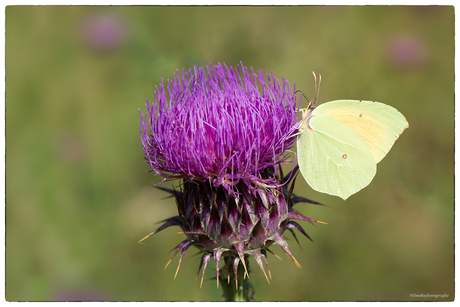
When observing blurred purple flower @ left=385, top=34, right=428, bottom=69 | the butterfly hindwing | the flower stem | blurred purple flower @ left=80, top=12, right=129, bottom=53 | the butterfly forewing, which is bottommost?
the flower stem

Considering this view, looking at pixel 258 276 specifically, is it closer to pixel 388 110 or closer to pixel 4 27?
pixel 388 110

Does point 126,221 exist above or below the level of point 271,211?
below

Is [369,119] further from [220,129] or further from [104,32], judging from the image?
[104,32]

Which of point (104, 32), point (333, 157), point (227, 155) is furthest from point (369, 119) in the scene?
point (104, 32)

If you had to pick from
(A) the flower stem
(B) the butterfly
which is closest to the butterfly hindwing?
(B) the butterfly

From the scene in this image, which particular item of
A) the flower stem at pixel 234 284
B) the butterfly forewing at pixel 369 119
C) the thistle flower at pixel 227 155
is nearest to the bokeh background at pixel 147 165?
the flower stem at pixel 234 284

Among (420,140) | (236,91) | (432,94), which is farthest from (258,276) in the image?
(432,94)

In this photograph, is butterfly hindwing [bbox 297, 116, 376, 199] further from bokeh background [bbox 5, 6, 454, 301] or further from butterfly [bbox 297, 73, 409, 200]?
bokeh background [bbox 5, 6, 454, 301]
